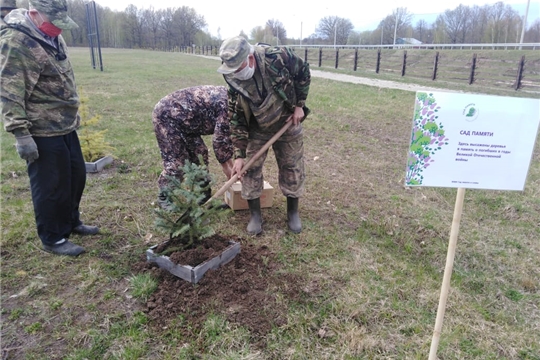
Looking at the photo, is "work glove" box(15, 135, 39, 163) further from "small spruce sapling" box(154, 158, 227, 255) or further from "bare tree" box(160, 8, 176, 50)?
"bare tree" box(160, 8, 176, 50)

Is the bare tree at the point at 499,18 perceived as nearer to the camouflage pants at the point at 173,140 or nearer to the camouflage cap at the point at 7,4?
the camouflage pants at the point at 173,140

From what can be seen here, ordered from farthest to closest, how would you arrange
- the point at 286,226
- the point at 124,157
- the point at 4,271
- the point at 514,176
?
the point at 124,157, the point at 286,226, the point at 4,271, the point at 514,176

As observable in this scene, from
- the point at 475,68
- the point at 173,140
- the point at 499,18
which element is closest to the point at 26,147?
the point at 173,140

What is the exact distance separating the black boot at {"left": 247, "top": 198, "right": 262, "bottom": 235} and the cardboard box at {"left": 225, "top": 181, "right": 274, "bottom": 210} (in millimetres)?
423

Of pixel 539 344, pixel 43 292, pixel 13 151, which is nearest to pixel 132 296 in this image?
pixel 43 292

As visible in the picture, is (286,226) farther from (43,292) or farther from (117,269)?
(43,292)

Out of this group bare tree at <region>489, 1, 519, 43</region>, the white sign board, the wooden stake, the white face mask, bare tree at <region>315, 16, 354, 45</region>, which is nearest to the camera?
the white sign board

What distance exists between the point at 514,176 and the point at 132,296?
258 centimetres

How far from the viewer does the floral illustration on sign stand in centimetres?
187

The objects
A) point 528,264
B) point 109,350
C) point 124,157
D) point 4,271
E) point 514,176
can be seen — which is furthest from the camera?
point 124,157

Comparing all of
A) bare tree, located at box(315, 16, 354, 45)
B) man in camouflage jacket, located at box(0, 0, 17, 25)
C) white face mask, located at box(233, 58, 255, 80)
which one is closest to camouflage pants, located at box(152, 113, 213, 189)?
white face mask, located at box(233, 58, 255, 80)

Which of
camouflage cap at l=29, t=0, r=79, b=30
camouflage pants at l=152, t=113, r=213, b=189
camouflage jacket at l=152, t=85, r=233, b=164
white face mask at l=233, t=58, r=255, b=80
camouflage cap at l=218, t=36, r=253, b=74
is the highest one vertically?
camouflage cap at l=29, t=0, r=79, b=30

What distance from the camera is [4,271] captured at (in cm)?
307

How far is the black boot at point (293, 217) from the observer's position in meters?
3.78
